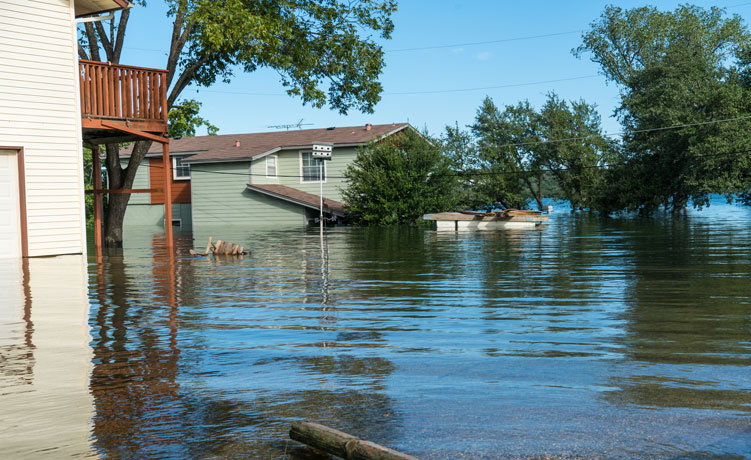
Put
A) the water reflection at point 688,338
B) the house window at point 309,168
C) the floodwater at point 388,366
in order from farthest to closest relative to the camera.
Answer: the house window at point 309,168 < the water reflection at point 688,338 < the floodwater at point 388,366

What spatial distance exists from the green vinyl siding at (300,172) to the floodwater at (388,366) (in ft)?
104

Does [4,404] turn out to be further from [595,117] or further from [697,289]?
[595,117]

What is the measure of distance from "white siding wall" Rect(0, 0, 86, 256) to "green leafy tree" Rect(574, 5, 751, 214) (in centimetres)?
2961

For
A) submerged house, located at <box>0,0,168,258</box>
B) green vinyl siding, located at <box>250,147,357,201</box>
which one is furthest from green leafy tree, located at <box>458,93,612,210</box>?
submerged house, located at <box>0,0,168,258</box>

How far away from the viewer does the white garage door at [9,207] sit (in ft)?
54.1

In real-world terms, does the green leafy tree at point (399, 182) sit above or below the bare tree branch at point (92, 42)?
below

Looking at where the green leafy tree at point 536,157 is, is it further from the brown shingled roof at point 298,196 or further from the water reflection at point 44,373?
the water reflection at point 44,373

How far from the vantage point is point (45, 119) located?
16.9 meters

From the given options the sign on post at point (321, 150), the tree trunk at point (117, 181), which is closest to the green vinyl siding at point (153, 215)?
the sign on post at point (321, 150)

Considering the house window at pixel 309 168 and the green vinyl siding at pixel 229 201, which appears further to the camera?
the house window at pixel 309 168

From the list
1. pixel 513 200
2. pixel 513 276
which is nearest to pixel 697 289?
pixel 513 276

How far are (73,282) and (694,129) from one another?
33.6 m

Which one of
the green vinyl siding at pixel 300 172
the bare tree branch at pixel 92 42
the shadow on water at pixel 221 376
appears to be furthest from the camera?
the green vinyl siding at pixel 300 172

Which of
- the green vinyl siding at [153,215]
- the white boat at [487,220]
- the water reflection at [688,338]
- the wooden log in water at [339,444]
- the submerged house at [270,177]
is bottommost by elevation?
the water reflection at [688,338]
